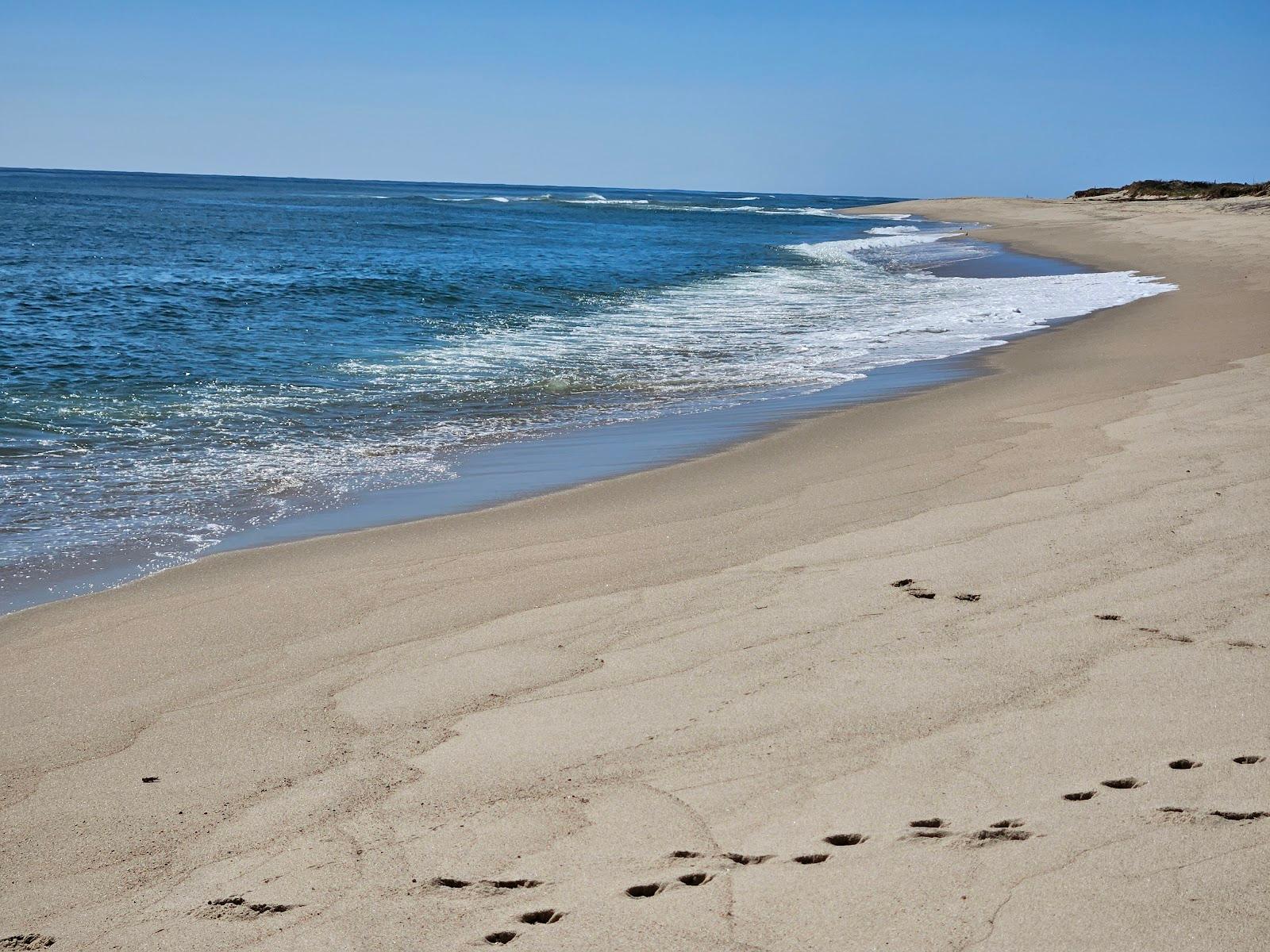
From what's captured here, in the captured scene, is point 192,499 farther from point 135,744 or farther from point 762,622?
point 762,622

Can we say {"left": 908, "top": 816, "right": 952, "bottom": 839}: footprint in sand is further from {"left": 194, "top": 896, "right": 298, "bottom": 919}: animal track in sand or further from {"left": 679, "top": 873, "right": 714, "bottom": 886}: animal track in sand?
{"left": 194, "top": 896, "right": 298, "bottom": 919}: animal track in sand

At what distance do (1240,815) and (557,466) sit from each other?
5053mm

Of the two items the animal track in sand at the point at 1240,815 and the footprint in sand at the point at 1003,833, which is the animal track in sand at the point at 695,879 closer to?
the footprint in sand at the point at 1003,833

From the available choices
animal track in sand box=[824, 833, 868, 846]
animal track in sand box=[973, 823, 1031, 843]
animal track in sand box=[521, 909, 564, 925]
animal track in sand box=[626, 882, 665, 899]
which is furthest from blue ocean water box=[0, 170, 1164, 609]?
animal track in sand box=[973, 823, 1031, 843]

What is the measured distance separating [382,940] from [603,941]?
488mm

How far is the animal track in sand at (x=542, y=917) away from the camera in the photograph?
227 centimetres

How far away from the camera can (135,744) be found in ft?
10.6

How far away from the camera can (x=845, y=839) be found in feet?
8.18

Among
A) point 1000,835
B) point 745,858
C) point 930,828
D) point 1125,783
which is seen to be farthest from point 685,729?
point 1125,783

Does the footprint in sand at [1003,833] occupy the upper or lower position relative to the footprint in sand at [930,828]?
upper

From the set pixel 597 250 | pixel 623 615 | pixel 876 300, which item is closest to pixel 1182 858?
pixel 623 615

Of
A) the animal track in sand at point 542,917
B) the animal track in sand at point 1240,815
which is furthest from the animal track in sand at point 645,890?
the animal track in sand at point 1240,815

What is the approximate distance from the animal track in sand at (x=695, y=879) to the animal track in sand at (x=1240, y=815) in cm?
125

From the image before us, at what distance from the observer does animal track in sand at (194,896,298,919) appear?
236 centimetres
